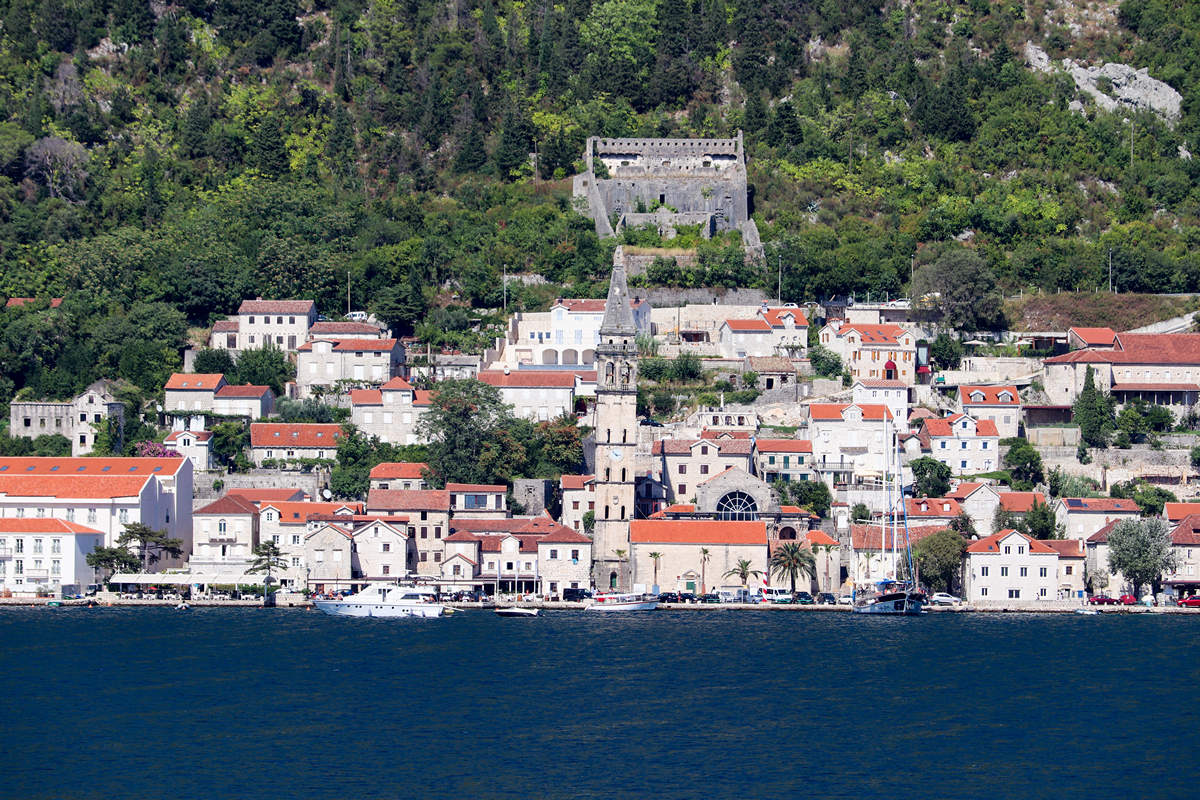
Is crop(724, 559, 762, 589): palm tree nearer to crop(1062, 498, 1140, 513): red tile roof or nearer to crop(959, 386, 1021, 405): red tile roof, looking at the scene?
crop(1062, 498, 1140, 513): red tile roof

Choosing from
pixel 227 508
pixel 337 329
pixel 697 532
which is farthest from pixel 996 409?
pixel 227 508

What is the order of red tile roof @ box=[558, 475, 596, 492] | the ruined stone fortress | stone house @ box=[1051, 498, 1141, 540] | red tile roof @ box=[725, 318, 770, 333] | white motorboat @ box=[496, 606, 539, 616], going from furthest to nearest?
the ruined stone fortress → red tile roof @ box=[725, 318, 770, 333] → red tile roof @ box=[558, 475, 596, 492] → stone house @ box=[1051, 498, 1141, 540] → white motorboat @ box=[496, 606, 539, 616]

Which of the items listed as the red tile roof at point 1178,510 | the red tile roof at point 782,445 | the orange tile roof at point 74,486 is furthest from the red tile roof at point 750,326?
the orange tile roof at point 74,486

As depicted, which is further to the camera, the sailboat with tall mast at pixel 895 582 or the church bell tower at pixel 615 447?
the church bell tower at pixel 615 447

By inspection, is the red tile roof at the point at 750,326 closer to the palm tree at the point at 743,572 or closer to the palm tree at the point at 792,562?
the palm tree at the point at 792,562

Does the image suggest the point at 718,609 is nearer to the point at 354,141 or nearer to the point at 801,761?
the point at 801,761

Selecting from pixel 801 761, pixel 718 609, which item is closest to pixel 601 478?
pixel 718 609

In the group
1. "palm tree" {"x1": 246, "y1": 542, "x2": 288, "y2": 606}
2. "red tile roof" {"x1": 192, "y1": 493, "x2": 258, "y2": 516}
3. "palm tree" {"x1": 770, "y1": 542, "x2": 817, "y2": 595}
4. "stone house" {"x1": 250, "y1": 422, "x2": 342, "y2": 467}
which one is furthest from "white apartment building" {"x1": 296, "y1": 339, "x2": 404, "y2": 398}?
"palm tree" {"x1": 770, "y1": 542, "x2": 817, "y2": 595}
